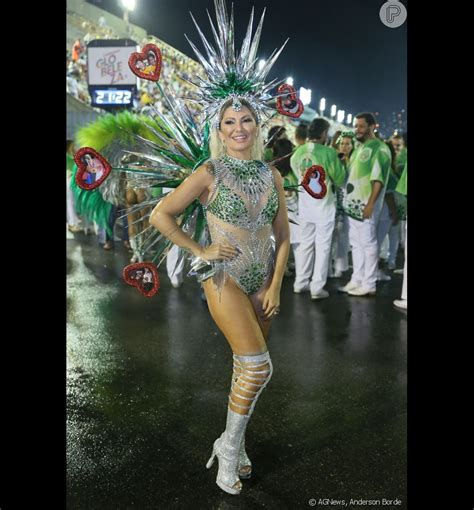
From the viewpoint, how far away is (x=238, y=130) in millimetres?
2287

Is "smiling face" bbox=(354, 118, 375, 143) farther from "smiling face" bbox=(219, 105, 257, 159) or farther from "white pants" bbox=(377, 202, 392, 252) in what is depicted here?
"smiling face" bbox=(219, 105, 257, 159)


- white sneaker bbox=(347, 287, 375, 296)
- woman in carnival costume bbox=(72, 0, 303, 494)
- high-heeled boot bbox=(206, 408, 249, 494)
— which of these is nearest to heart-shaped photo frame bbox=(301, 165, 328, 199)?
woman in carnival costume bbox=(72, 0, 303, 494)

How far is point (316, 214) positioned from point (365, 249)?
64cm

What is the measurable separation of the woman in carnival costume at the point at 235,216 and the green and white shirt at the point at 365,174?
333 cm

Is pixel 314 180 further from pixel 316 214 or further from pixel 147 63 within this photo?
pixel 316 214

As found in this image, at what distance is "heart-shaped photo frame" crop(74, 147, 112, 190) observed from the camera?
223 cm

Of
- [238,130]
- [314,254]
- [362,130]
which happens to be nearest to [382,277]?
[314,254]

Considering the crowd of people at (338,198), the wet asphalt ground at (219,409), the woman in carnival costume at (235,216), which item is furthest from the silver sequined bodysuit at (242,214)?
the crowd of people at (338,198)

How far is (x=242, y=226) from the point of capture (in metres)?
2.31

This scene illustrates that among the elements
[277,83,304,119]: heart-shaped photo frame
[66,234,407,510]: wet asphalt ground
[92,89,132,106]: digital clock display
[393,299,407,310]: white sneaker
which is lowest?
[66,234,407,510]: wet asphalt ground

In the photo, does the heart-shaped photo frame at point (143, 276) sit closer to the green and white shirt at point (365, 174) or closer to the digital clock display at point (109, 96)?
the green and white shirt at point (365, 174)

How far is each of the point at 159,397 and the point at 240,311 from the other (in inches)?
50.4

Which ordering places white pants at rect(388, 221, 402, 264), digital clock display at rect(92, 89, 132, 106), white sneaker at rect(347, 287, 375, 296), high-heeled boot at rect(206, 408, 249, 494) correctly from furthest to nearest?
1. digital clock display at rect(92, 89, 132, 106)
2. white pants at rect(388, 221, 402, 264)
3. white sneaker at rect(347, 287, 375, 296)
4. high-heeled boot at rect(206, 408, 249, 494)

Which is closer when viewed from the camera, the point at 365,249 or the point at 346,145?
the point at 365,249
